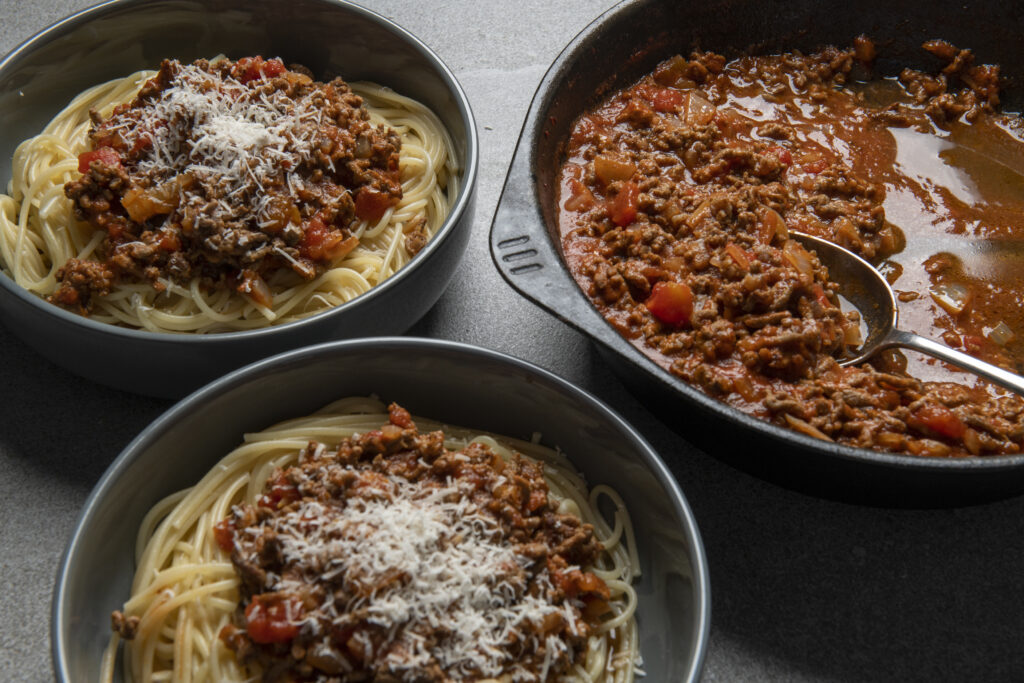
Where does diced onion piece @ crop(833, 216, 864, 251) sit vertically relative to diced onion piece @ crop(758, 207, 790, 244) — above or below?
below

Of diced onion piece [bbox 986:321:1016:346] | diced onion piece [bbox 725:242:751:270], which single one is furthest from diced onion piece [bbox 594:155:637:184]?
diced onion piece [bbox 986:321:1016:346]

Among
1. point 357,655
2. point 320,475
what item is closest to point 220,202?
point 320,475

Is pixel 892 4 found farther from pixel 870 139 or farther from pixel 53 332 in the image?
pixel 53 332

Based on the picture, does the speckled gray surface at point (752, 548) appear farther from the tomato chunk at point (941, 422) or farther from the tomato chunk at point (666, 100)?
the tomato chunk at point (666, 100)

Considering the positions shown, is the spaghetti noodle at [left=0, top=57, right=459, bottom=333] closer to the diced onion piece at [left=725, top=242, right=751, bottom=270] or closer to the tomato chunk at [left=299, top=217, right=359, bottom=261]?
the tomato chunk at [left=299, top=217, right=359, bottom=261]

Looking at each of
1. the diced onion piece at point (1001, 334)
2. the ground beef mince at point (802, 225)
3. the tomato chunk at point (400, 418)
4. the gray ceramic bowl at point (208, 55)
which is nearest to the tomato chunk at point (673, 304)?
the ground beef mince at point (802, 225)

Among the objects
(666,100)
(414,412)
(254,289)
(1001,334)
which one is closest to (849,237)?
(1001,334)
